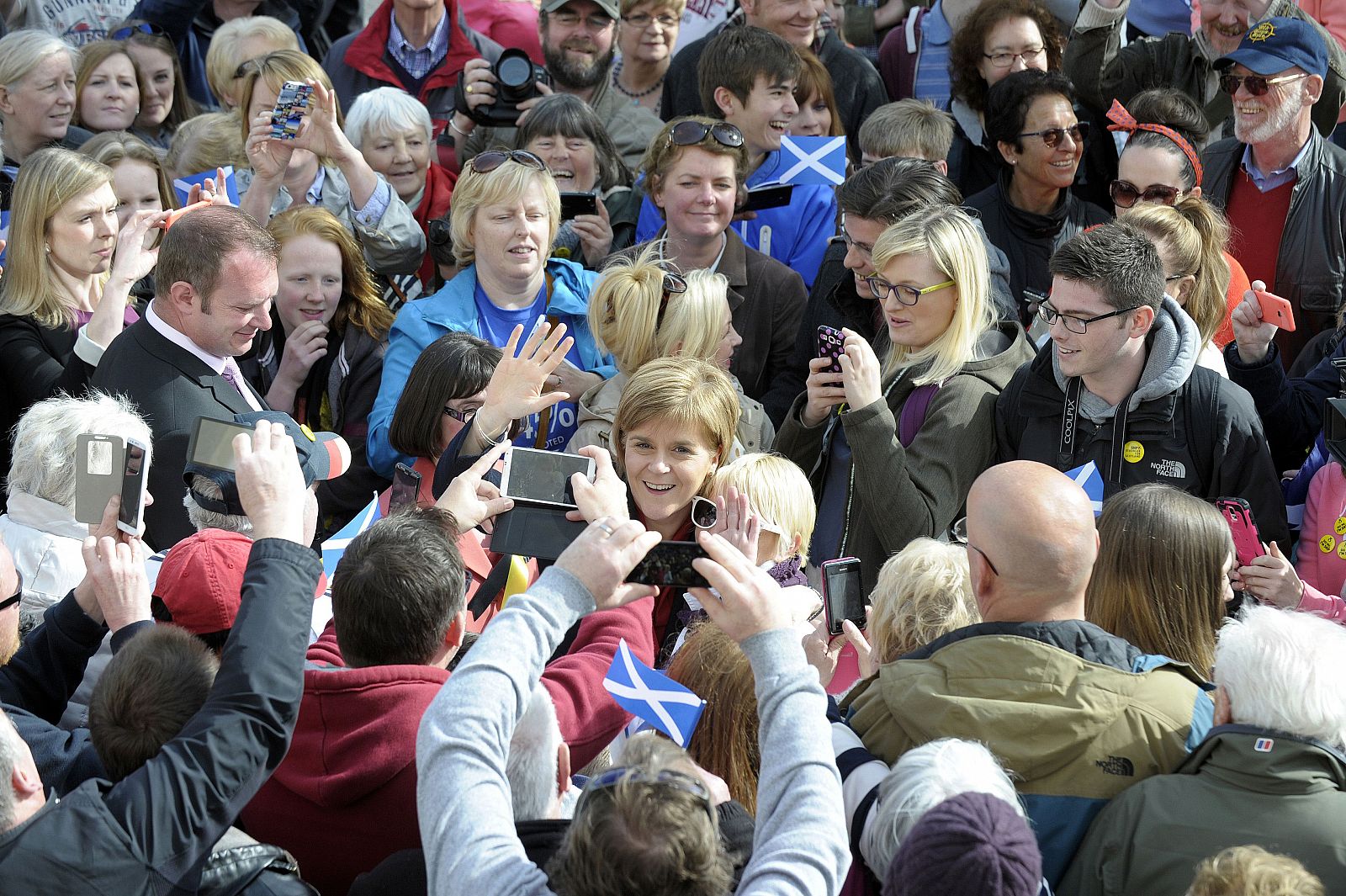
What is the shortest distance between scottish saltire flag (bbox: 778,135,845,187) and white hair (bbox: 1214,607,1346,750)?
3.66 metres

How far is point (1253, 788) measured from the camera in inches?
97.1

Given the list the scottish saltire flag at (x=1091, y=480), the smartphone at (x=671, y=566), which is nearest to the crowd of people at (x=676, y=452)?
the smartphone at (x=671, y=566)

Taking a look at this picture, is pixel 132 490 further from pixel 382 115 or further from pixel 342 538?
pixel 382 115

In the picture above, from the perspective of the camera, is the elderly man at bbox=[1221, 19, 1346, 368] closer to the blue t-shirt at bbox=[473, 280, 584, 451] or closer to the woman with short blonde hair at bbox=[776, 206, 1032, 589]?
the woman with short blonde hair at bbox=[776, 206, 1032, 589]

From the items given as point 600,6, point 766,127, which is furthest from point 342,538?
point 600,6

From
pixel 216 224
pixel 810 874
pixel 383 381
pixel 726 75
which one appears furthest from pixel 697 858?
pixel 726 75

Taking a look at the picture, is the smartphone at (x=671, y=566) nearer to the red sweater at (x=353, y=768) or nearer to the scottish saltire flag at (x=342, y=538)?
the red sweater at (x=353, y=768)

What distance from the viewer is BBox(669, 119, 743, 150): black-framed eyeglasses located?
219 inches

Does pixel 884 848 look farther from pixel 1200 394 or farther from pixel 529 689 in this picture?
pixel 1200 394

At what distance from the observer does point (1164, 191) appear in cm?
545

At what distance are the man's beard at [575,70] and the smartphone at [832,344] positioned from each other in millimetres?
2981

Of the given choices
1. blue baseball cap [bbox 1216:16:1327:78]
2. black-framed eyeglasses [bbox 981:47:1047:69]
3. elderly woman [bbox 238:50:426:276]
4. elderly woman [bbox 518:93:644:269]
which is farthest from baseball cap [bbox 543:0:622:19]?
blue baseball cap [bbox 1216:16:1327:78]

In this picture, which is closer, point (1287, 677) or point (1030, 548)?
point (1287, 677)

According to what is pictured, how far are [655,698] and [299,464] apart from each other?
1.16 meters
